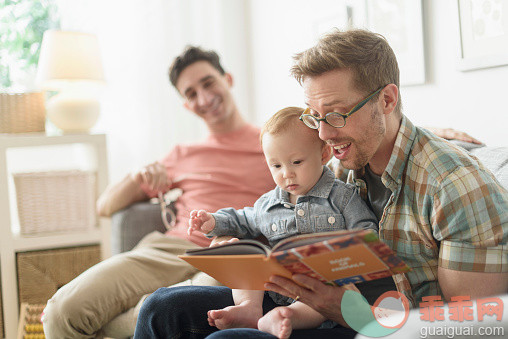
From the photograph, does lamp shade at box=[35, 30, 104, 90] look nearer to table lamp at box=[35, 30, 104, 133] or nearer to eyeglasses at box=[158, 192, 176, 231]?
table lamp at box=[35, 30, 104, 133]

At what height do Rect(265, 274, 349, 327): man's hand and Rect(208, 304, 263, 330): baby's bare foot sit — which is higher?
Rect(265, 274, 349, 327): man's hand

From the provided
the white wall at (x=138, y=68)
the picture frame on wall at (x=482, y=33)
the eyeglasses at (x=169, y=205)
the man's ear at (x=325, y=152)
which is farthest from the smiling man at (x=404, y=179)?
the white wall at (x=138, y=68)

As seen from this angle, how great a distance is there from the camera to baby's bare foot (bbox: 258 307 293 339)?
1.25m

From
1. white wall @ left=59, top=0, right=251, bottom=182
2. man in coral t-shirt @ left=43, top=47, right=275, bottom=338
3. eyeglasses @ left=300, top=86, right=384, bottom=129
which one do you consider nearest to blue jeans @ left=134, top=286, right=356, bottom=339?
man in coral t-shirt @ left=43, top=47, right=275, bottom=338

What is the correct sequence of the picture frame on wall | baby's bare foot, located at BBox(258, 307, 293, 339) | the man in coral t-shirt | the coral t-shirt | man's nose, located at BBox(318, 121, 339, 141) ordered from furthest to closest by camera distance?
the coral t-shirt < the man in coral t-shirt < the picture frame on wall < man's nose, located at BBox(318, 121, 339, 141) < baby's bare foot, located at BBox(258, 307, 293, 339)

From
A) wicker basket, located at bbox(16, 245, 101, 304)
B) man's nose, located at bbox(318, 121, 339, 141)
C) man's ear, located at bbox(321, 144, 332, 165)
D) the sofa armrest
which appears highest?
man's nose, located at bbox(318, 121, 339, 141)

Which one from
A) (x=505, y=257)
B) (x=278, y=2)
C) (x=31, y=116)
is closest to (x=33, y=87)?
(x=31, y=116)

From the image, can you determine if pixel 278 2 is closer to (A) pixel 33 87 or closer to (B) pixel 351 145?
(A) pixel 33 87

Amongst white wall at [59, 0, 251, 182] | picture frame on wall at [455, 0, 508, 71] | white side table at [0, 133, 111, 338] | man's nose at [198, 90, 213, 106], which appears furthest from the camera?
white wall at [59, 0, 251, 182]

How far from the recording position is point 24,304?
262cm

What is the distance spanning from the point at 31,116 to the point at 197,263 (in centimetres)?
193

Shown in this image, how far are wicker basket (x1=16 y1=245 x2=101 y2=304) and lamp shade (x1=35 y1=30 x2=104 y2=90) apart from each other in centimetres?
86

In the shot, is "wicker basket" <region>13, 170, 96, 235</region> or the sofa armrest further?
"wicker basket" <region>13, 170, 96, 235</region>

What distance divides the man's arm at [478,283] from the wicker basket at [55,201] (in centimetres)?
204
